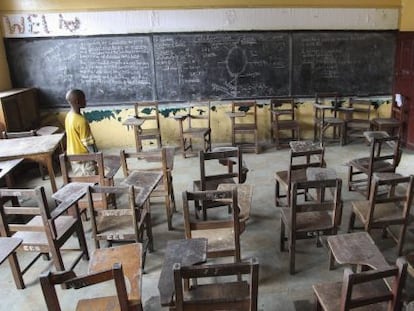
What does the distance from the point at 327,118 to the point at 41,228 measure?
4800 mm

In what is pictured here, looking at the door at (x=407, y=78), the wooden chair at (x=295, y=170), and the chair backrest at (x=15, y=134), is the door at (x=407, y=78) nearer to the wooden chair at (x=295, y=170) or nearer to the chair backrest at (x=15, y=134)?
the wooden chair at (x=295, y=170)

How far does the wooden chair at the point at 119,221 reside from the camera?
254 centimetres

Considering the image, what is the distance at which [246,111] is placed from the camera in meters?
6.25

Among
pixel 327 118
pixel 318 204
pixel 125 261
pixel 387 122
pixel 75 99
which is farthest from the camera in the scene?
pixel 327 118

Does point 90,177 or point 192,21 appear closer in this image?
point 90,177

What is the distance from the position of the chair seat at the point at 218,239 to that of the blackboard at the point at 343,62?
4190mm

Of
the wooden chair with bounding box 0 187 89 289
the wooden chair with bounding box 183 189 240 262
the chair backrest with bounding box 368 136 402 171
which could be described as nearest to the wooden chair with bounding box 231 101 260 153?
the chair backrest with bounding box 368 136 402 171

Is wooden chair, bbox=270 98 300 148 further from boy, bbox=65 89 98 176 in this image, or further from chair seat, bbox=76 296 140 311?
chair seat, bbox=76 296 140 311

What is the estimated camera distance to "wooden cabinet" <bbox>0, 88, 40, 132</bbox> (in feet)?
16.1

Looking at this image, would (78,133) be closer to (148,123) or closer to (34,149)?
(34,149)

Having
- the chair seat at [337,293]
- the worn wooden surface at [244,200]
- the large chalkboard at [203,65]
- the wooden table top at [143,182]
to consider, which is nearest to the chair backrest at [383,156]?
the worn wooden surface at [244,200]

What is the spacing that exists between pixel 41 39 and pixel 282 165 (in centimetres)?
425

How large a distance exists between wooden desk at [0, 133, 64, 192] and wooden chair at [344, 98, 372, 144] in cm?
452

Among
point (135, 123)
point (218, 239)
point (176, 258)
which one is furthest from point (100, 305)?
point (135, 123)
